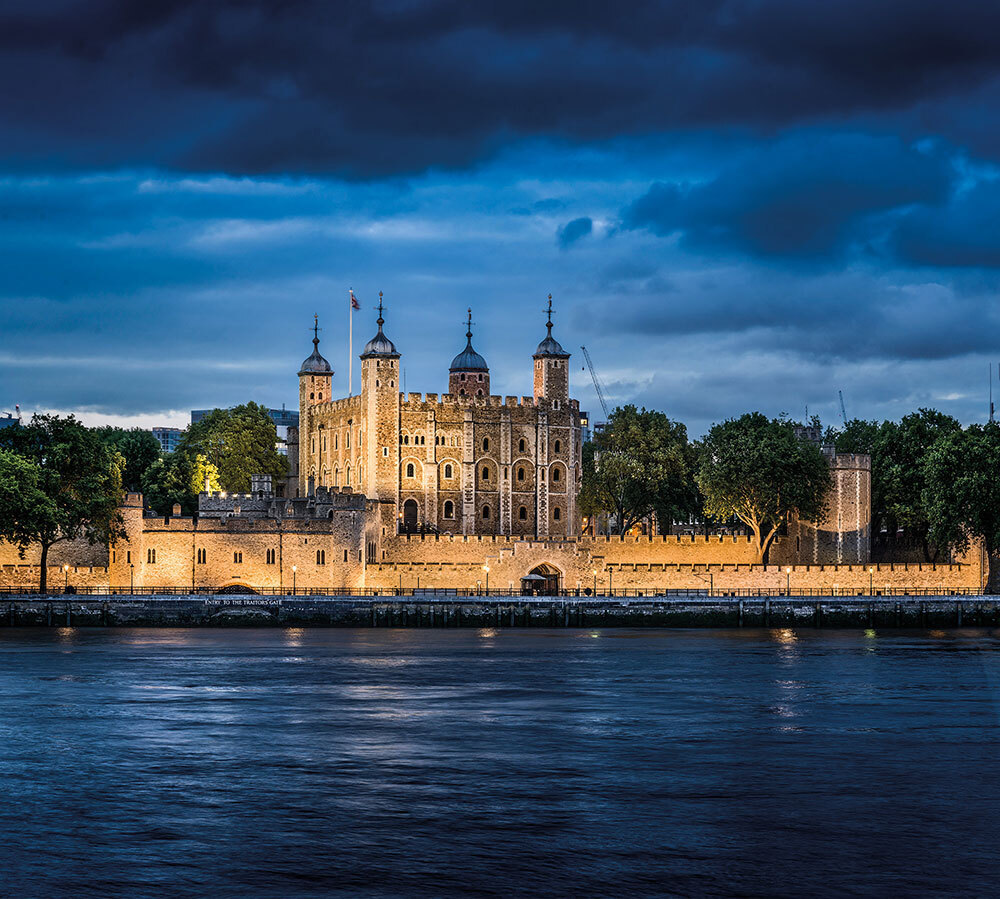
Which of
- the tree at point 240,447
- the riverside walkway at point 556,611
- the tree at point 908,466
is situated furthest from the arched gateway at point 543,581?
the tree at point 240,447

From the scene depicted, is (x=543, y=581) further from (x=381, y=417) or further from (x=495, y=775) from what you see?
(x=495, y=775)

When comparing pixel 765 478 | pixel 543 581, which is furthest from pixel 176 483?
pixel 765 478

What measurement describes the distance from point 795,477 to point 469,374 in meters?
39.6

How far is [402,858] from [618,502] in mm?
82713

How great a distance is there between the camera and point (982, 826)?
3247 cm

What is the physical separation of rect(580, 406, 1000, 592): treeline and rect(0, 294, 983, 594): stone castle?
220cm

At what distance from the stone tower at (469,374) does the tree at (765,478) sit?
110 feet

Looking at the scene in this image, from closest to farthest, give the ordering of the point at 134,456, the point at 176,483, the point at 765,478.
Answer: the point at 765,478, the point at 176,483, the point at 134,456

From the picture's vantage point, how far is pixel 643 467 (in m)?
109

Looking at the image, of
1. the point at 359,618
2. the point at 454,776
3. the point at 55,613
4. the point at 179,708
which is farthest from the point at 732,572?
the point at 454,776

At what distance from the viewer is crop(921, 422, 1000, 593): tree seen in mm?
87438

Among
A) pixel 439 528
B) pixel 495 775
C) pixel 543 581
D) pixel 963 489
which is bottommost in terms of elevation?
pixel 495 775

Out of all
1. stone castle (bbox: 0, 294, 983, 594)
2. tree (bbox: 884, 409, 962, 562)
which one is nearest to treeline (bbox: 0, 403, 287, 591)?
stone castle (bbox: 0, 294, 983, 594)

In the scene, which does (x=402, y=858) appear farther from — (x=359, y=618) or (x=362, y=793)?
(x=359, y=618)
